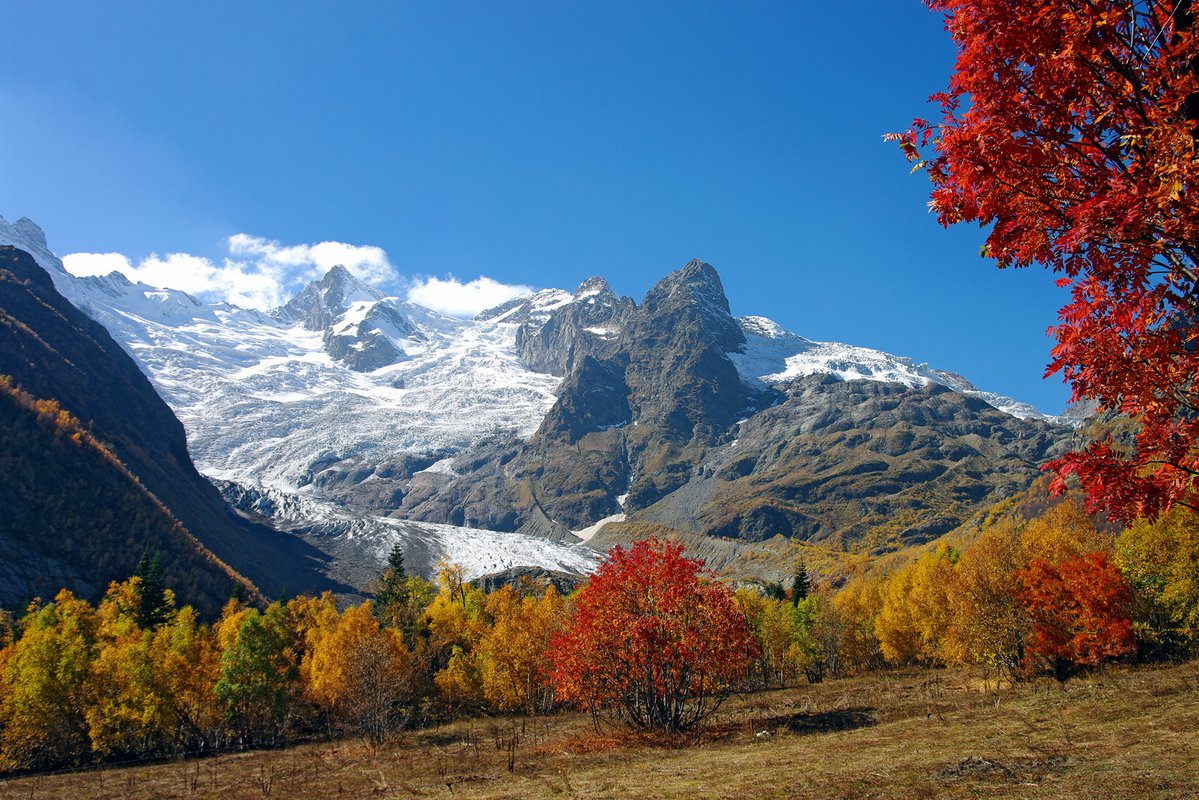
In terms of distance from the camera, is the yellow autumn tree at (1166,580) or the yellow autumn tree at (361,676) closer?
the yellow autumn tree at (1166,580)

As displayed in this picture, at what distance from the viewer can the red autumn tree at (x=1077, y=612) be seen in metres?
40.9

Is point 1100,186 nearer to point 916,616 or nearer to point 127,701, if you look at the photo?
point 127,701

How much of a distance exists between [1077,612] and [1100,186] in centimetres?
4576

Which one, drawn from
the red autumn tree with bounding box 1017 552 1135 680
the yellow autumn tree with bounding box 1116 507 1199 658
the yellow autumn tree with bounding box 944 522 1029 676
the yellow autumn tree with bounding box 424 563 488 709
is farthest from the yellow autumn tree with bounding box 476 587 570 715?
the yellow autumn tree with bounding box 1116 507 1199 658

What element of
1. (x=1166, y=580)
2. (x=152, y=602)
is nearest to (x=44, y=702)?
(x=152, y=602)

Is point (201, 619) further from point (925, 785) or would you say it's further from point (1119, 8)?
point (1119, 8)

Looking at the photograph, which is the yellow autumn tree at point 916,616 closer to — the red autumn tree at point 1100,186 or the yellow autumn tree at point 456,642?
the yellow autumn tree at point 456,642

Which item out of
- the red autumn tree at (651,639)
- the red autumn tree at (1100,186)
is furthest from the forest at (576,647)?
the red autumn tree at (1100,186)

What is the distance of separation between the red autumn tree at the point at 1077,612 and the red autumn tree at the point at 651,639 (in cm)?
2314

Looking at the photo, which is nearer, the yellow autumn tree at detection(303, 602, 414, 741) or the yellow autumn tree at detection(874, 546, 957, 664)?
the yellow autumn tree at detection(303, 602, 414, 741)

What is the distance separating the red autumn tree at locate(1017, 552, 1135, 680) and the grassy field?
2.62 m

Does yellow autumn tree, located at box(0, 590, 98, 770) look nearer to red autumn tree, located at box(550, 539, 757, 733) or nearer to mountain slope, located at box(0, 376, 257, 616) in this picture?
red autumn tree, located at box(550, 539, 757, 733)

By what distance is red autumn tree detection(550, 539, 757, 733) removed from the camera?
3145 centimetres

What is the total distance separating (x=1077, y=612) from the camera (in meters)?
42.4
